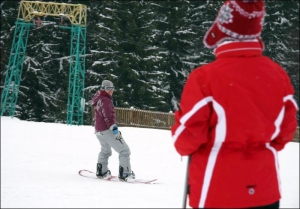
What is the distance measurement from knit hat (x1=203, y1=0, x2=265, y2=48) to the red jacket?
0.15 meters

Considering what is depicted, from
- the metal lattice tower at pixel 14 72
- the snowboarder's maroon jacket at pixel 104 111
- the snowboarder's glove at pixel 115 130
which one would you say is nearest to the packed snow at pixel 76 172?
the snowboarder's glove at pixel 115 130

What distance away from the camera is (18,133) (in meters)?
14.6

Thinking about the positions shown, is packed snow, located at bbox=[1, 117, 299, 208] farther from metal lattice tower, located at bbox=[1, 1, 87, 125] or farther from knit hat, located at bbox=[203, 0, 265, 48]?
metal lattice tower, located at bbox=[1, 1, 87, 125]

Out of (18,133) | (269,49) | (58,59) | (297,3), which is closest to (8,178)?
(18,133)

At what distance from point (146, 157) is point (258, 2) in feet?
Answer: 32.2

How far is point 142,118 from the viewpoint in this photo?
2847 centimetres

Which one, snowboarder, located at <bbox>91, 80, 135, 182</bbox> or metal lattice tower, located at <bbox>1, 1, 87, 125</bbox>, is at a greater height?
metal lattice tower, located at <bbox>1, 1, 87, 125</bbox>

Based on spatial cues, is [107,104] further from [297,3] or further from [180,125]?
[297,3]

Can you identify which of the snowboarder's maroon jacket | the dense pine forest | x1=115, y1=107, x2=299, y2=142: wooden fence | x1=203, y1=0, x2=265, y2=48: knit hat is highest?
the dense pine forest

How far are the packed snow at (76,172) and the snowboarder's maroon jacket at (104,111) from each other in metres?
0.95

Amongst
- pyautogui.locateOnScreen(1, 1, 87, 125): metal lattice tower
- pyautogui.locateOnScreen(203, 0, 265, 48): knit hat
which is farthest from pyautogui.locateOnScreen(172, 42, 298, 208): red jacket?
pyautogui.locateOnScreen(1, 1, 87, 125): metal lattice tower

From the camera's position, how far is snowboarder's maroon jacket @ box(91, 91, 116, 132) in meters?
8.68

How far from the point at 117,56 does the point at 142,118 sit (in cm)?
1022

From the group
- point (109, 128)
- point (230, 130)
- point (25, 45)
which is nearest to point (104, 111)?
point (109, 128)
